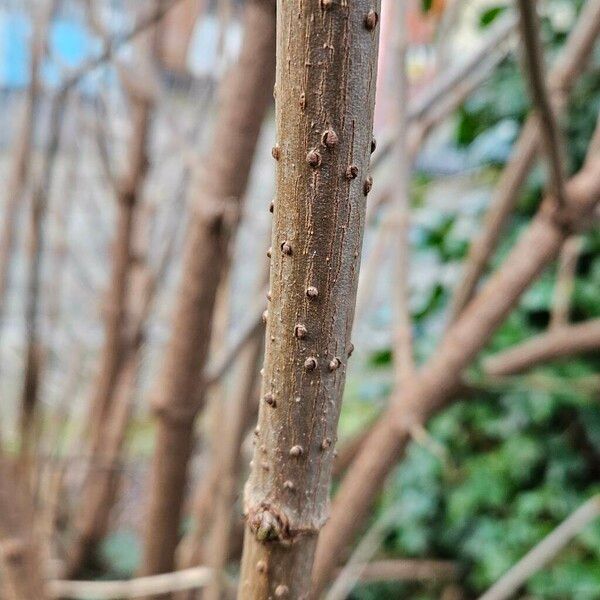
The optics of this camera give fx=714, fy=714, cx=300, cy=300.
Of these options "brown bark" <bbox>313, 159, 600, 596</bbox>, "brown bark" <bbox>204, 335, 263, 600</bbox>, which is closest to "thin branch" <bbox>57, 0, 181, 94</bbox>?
"brown bark" <bbox>204, 335, 263, 600</bbox>

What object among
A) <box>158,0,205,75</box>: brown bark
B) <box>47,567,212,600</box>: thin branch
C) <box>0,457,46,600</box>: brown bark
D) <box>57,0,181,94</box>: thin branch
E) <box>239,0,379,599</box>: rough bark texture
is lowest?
<box>47,567,212,600</box>: thin branch

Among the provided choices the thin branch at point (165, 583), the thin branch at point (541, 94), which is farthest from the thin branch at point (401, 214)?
the thin branch at point (165, 583)

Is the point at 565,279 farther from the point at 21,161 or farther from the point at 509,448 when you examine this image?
the point at 21,161

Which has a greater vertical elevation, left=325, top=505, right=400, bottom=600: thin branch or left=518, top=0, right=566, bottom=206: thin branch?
left=518, top=0, right=566, bottom=206: thin branch

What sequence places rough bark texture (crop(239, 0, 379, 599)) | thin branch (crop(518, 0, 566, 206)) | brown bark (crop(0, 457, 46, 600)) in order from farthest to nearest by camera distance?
brown bark (crop(0, 457, 46, 600)) → thin branch (crop(518, 0, 566, 206)) → rough bark texture (crop(239, 0, 379, 599))

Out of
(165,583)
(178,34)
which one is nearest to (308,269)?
(165,583)

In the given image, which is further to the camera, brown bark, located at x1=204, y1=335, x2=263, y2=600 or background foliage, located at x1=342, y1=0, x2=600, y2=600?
background foliage, located at x1=342, y1=0, x2=600, y2=600

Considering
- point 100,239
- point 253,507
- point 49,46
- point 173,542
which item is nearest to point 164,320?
point 100,239

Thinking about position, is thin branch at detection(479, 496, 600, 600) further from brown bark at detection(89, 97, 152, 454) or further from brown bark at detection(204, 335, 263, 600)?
brown bark at detection(89, 97, 152, 454)
